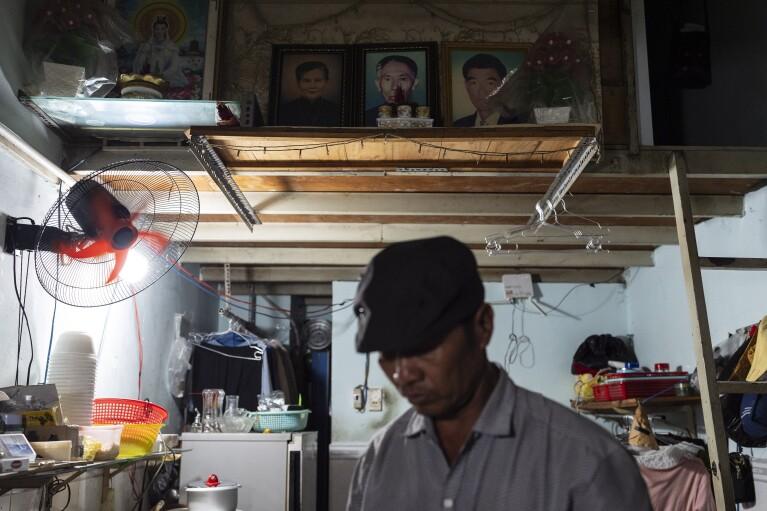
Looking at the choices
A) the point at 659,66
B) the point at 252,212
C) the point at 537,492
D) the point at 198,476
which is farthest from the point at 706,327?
the point at 198,476

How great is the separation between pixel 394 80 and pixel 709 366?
2.21 meters

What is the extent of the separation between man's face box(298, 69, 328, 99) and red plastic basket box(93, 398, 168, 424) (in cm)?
191

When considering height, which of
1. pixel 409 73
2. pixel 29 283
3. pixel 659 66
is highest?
pixel 659 66

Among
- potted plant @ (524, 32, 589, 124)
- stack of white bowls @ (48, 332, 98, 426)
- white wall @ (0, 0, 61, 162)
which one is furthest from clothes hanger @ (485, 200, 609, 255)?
white wall @ (0, 0, 61, 162)

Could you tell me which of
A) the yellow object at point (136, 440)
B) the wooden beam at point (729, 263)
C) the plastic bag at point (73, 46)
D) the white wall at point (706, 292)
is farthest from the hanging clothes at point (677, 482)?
the plastic bag at point (73, 46)

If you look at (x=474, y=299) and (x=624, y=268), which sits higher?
(x=624, y=268)

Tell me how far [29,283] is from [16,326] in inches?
8.7

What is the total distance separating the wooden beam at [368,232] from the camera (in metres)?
5.09

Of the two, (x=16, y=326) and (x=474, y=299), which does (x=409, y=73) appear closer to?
(x=16, y=326)

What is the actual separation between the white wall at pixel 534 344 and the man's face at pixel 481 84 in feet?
8.92

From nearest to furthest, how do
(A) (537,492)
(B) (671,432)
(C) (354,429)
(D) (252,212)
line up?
1. (A) (537,492)
2. (D) (252,212)
3. (B) (671,432)
4. (C) (354,429)

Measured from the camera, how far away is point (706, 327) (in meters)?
3.14

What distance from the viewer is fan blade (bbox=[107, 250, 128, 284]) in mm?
3096

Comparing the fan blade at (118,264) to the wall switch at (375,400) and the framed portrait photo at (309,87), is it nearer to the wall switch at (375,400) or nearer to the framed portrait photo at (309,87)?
the framed portrait photo at (309,87)
